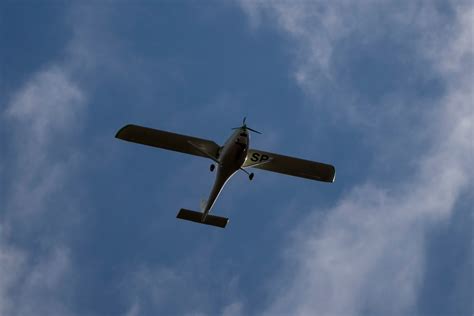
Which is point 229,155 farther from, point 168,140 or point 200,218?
point 200,218

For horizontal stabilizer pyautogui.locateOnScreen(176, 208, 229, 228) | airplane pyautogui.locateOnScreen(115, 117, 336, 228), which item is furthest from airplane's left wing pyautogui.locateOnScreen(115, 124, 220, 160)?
horizontal stabilizer pyautogui.locateOnScreen(176, 208, 229, 228)

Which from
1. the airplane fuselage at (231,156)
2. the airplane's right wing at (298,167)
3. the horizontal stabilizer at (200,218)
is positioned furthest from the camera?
the horizontal stabilizer at (200,218)

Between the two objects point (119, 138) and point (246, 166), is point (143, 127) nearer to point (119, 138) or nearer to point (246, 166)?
point (119, 138)

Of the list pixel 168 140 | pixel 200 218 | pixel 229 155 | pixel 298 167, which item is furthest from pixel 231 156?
pixel 200 218

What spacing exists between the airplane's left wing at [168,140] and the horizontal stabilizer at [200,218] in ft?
17.5

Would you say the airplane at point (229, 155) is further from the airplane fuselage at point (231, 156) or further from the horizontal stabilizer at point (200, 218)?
the horizontal stabilizer at point (200, 218)

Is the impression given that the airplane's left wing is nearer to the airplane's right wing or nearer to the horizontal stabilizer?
the airplane's right wing

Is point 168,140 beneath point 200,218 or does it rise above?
above

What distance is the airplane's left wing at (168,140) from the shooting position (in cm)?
4156

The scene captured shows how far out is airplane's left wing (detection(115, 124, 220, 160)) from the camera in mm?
41562

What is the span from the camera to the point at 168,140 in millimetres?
42031

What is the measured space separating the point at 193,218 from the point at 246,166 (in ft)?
19.8

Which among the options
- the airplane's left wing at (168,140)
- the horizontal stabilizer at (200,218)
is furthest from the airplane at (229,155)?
the horizontal stabilizer at (200,218)

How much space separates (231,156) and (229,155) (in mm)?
128
